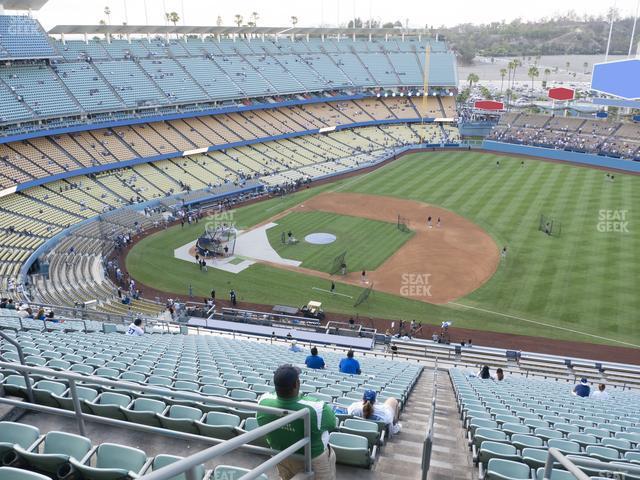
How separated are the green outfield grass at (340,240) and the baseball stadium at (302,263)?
31 cm

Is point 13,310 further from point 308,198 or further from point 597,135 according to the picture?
point 597,135

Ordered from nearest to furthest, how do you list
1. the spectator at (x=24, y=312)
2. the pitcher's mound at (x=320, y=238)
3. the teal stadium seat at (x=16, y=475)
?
the teal stadium seat at (x=16, y=475) < the spectator at (x=24, y=312) < the pitcher's mound at (x=320, y=238)

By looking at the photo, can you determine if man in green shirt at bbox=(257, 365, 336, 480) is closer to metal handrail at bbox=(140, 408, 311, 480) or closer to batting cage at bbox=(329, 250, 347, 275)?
metal handrail at bbox=(140, 408, 311, 480)

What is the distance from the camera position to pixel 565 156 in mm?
65125

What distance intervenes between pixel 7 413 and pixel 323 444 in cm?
433

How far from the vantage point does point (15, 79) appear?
163 feet

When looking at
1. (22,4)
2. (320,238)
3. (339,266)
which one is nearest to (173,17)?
(22,4)

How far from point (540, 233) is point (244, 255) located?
24.4 meters

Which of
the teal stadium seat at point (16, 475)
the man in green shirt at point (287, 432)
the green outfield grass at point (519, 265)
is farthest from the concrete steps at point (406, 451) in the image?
the green outfield grass at point (519, 265)

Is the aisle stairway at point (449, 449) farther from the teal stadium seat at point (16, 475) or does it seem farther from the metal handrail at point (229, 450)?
the teal stadium seat at point (16, 475)

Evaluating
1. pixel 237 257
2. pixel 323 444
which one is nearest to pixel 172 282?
pixel 237 257

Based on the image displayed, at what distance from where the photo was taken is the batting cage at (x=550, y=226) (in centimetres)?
4059

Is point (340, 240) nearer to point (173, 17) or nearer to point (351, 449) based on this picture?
point (351, 449)

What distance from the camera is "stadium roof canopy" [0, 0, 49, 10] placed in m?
49.1
